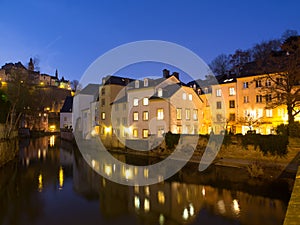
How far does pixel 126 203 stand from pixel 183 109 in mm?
23201

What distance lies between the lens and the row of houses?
33938mm

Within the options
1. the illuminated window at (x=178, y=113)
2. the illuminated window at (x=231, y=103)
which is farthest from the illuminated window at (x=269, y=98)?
the illuminated window at (x=178, y=113)

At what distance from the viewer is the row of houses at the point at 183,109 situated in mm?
33938

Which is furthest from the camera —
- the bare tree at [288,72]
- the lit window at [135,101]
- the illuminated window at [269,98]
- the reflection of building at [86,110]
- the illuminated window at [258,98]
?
the reflection of building at [86,110]

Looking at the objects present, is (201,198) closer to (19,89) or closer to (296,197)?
(296,197)

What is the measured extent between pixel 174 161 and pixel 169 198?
1225 cm

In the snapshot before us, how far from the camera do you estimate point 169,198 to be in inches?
614

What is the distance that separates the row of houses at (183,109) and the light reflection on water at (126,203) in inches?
554

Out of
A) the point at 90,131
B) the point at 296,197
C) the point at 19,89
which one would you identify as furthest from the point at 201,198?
the point at 90,131

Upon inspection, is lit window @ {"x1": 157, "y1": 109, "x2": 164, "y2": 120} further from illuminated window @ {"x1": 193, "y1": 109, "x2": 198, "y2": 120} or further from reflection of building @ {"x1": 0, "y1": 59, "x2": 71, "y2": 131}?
reflection of building @ {"x1": 0, "y1": 59, "x2": 71, "y2": 131}

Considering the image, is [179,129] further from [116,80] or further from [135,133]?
[116,80]

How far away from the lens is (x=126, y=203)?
14.9 m

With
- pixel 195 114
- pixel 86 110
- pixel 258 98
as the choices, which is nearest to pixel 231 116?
pixel 258 98

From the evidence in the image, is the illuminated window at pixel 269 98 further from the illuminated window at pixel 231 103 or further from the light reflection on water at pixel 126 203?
the light reflection on water at pixel 126 203
